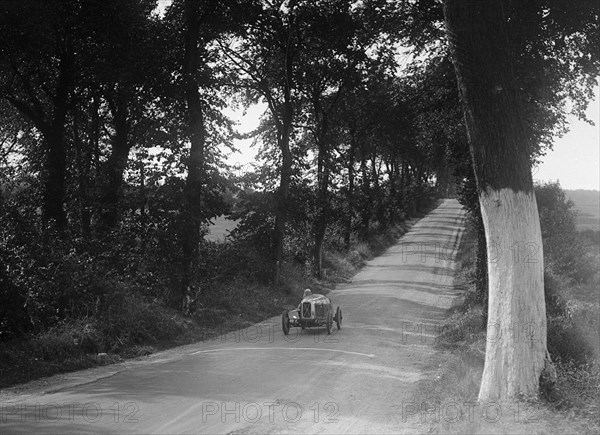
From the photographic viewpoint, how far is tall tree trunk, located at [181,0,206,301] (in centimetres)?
1847

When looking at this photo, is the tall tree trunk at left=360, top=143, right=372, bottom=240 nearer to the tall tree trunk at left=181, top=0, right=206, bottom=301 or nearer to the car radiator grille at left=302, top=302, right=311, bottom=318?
the tall tree trunk at left=181, top=0, right=206, bottom=301

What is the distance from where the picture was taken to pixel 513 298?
7422 millimetres

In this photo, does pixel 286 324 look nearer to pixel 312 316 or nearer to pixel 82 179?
pixel 312 316

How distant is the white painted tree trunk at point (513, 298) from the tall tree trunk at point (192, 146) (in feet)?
39.6

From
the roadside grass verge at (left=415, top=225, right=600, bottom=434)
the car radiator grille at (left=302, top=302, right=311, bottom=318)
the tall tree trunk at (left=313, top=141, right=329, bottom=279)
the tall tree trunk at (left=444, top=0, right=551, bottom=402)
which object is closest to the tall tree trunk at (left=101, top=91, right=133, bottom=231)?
the car radiator grille at (left=302, top=302, right=311, bottom=318)

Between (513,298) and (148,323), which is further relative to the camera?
(148,323)

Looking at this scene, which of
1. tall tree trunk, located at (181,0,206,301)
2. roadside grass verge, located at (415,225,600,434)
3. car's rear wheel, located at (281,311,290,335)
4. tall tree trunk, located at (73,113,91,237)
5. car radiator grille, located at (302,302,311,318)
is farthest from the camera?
tall tree trunk, located at (73,113,91,237)

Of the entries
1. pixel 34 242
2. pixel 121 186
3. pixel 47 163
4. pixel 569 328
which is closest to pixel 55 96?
pixel 47 163

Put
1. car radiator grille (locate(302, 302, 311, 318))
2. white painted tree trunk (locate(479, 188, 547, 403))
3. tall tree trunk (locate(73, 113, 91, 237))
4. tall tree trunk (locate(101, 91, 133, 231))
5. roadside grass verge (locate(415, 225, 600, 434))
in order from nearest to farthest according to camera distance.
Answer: roadside grass verge (locate(415, 225, 600, 434)), white painted tree trunk (locate(479, 188, 547, 403)), car radiator grille (locate(302, 302, 311, 318)), tall tree trunk (locate(101, 91, 133, 231)), tall tree trunk (locate(73, 113, 91, 237))

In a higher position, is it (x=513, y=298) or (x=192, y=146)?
(x=192, y=146)

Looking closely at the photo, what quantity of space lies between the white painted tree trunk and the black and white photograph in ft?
0.09

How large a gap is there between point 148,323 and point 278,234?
36.3 feet

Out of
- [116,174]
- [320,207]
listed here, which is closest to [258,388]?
[116,174]

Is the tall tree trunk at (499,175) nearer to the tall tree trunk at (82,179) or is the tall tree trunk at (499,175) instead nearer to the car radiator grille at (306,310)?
the car radiator grille at (306,310)
